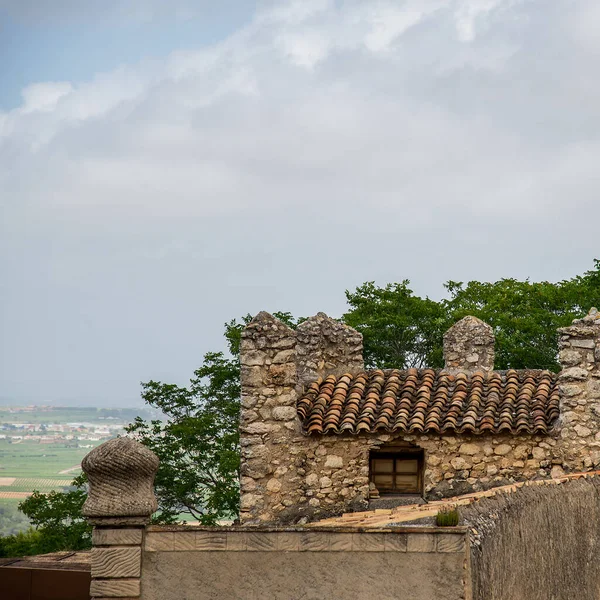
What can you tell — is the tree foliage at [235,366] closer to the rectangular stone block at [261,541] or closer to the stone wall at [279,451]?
the stone wall at [279,451]

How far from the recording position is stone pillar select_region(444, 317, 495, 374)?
1853 cm

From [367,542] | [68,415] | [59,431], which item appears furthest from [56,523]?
[68,415]

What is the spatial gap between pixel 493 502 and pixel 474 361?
687 cm

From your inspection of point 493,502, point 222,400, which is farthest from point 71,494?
point 493,502

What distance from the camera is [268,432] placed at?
1583cm

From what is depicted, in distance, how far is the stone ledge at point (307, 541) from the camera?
1048 centimetres

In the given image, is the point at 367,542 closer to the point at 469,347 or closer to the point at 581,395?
the point at 581,395

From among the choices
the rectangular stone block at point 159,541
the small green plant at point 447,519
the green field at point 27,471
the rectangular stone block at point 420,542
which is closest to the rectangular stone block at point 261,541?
the rectangular stone block at point 159,541

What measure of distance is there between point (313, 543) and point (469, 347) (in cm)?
873

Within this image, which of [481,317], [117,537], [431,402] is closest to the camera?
[117,537]

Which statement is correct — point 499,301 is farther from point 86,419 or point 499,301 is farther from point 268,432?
point 86,419

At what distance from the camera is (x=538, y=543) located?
12484 mm

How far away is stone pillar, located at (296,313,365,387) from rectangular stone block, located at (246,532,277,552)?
6.62 m

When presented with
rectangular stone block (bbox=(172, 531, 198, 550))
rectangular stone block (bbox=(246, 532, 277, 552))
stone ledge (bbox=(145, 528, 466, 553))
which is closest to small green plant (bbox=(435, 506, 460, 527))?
stone ledge (bbox=(145, 528, 466, 553))
